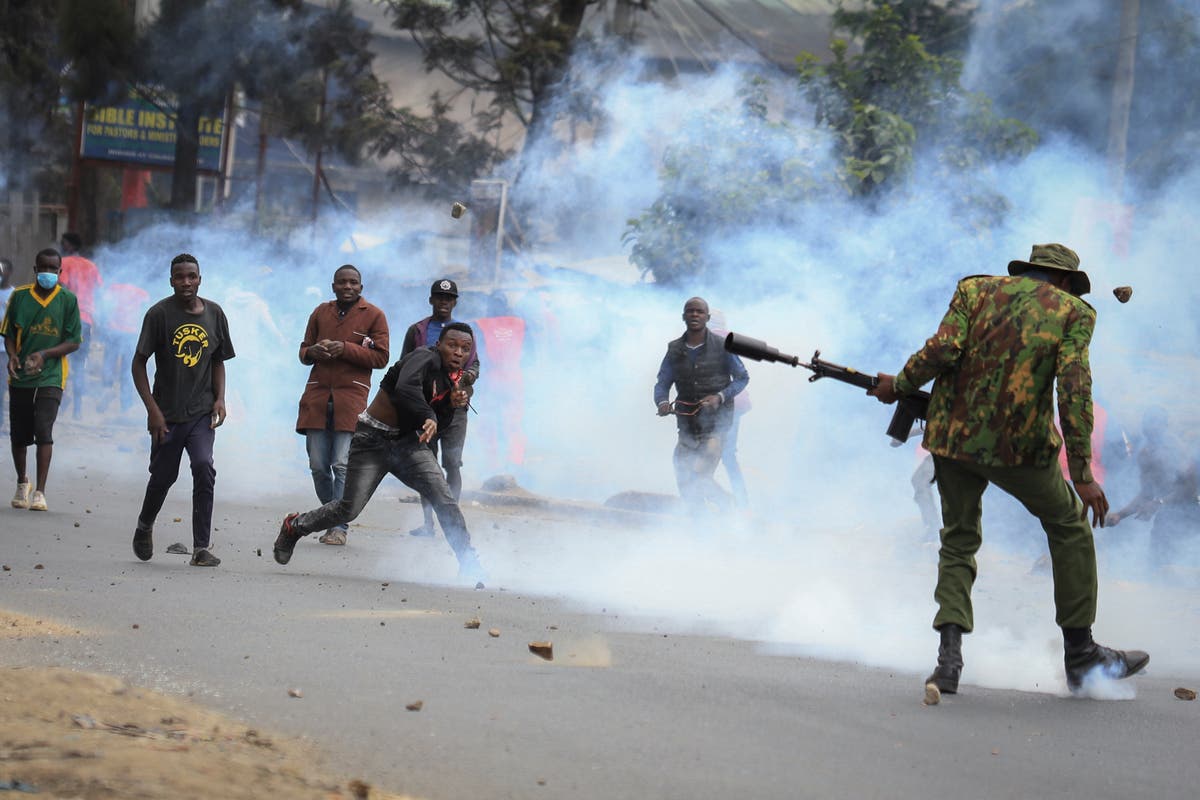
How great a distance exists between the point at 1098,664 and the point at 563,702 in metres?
1.93

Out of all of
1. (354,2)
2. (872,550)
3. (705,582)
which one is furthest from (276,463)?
(354,2)

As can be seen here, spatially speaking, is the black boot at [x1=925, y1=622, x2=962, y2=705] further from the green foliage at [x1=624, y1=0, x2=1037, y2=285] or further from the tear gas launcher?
the green foliage at [x1=624, y1=0, x2=1037, y2=285]

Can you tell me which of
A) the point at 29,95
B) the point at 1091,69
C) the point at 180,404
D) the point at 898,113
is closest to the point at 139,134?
the point at 29,95

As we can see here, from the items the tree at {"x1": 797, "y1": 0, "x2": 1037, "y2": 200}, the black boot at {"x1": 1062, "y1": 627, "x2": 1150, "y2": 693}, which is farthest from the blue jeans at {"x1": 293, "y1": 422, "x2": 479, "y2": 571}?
the tree at {"x1": 797, "y1": 0, "x2": 1037, "y2": 200}

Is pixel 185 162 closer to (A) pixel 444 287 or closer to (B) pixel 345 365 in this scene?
(A) pixel 444 287

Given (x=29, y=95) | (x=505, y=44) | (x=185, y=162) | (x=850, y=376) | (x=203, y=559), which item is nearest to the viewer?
(x=850, y=376)

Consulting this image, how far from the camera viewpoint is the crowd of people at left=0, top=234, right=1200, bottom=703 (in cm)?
507

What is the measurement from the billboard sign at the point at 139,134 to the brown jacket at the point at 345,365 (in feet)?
46.0

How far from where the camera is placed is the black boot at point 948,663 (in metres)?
5.04

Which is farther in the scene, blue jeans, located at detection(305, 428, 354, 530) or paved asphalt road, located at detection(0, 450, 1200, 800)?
blue jeans, located at detection(305, 428, 354, 530)

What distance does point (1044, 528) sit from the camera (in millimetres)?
5199

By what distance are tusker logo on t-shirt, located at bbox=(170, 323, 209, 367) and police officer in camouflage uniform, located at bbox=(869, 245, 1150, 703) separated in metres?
3.61

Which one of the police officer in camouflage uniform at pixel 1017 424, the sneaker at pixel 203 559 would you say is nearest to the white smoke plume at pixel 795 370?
the sneaker at pixel 203 559

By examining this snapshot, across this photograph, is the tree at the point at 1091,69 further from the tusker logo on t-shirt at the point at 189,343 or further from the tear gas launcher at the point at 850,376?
the tusker logo on t-shirt at the point at 189,343
